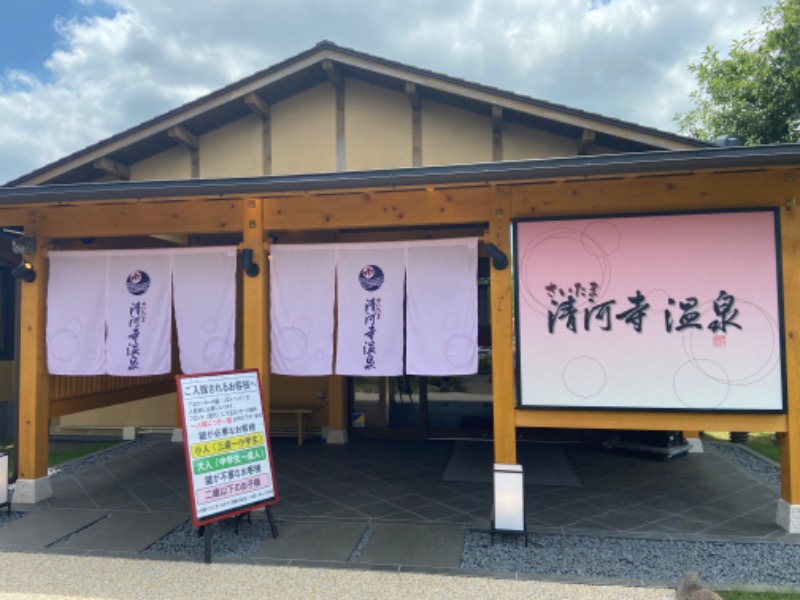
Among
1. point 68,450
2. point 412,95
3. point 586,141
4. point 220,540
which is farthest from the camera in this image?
point 68,450

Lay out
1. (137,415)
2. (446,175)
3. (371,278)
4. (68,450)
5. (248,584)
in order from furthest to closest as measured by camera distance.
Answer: (137,415) → (68,450) → (371,278) → (446,175) → (248,584)

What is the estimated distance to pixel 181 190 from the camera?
5191mm

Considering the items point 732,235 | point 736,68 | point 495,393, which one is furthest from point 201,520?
point 736,68

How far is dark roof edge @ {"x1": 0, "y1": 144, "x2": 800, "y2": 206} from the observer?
4.39m

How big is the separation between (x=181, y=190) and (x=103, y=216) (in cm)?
178

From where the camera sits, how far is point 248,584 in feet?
13.4

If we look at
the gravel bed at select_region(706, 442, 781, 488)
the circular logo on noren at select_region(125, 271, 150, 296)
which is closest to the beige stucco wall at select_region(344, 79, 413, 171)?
the circular logo on noren at select_region(125, 271, 150, 296)

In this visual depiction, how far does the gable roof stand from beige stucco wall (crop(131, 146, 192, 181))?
10 cm

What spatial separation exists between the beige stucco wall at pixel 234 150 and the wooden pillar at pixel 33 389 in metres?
2.56

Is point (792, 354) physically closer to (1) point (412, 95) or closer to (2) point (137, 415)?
(1) point (412, 95)

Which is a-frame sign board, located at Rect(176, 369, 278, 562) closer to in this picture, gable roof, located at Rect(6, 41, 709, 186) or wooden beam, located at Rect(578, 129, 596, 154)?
gable roof, located at Rect(6, 41, 709, 186)

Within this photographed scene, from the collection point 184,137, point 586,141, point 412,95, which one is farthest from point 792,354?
point 184,137

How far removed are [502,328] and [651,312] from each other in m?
1.52

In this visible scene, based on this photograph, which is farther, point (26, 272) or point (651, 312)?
point (26, 272)
